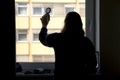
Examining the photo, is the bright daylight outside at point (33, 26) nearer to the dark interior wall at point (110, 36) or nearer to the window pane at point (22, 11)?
the window pane at point (22, 11)

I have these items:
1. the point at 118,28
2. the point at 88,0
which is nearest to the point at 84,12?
the point at 88,0

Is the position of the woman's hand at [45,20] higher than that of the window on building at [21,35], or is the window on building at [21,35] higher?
the woman's hand at [45,20]

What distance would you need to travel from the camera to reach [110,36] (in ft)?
8.29

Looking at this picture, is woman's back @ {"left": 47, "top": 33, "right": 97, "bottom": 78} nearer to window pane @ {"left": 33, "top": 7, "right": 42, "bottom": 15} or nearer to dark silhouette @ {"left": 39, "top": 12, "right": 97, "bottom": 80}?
dark silhouette @ {"left": 39, "top": 12, "right": 97, "bottom": 80}

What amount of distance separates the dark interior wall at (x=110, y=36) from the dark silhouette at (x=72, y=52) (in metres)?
0.76

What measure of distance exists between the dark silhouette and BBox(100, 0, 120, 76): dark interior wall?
0.76m

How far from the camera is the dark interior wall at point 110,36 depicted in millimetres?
2521

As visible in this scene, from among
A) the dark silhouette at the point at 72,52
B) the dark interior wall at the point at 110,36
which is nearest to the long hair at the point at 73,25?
the dark silhouette at the point at 72,52

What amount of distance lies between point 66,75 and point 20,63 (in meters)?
1.00

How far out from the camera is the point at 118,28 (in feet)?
8.32

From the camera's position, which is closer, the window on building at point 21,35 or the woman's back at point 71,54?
the woman's back at point 71,54

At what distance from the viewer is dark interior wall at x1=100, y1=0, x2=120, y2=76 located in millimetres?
2521

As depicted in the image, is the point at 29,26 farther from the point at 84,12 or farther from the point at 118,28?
the point at 118,28

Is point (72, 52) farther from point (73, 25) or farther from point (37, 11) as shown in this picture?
point (37, 11)
